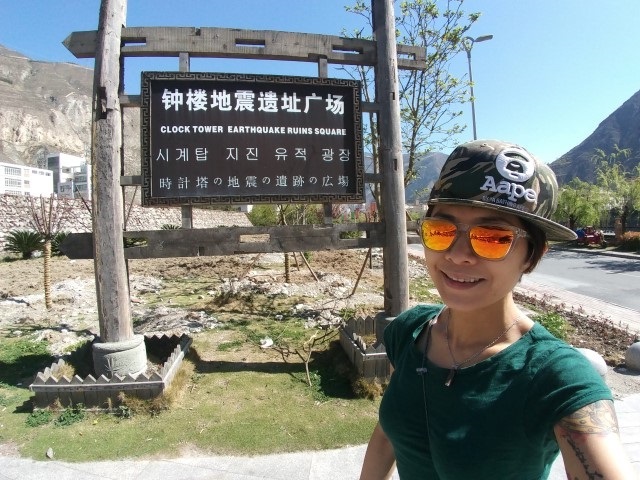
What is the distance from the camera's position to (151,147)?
14.6 feet

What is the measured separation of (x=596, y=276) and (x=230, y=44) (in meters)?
14.6

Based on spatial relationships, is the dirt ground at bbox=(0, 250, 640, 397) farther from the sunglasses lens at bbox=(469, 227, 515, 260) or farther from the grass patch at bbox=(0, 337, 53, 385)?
the sunglasses lens at bbox=(469, 227, 515, 260)

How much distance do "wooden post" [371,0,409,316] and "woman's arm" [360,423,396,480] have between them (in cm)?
342

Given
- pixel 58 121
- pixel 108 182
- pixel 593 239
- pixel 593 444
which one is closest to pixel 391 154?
pixel 108 182

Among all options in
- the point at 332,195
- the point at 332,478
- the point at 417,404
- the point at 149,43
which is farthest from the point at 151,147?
the point at 417,404

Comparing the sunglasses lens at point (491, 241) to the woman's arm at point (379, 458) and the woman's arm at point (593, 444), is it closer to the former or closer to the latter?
the woman's arm at point (593, 444)

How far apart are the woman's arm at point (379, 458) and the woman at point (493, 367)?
0.66 feet

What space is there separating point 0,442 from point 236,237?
9.16 ft

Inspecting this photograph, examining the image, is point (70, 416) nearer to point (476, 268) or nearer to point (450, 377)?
point (450, 377)

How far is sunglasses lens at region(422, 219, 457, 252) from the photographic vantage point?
3.95 ft

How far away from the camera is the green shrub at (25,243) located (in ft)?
49.3

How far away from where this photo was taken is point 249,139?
4641 mm

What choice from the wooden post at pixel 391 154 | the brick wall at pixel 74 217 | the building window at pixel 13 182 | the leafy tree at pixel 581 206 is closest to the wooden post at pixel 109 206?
the wooden post at pixel 391 154

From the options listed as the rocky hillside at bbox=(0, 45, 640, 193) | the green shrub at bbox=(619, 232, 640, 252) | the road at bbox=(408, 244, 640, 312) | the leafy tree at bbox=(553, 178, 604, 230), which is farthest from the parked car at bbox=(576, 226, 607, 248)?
the rocky hillside at bbox=(0, 45, 640, 193)
